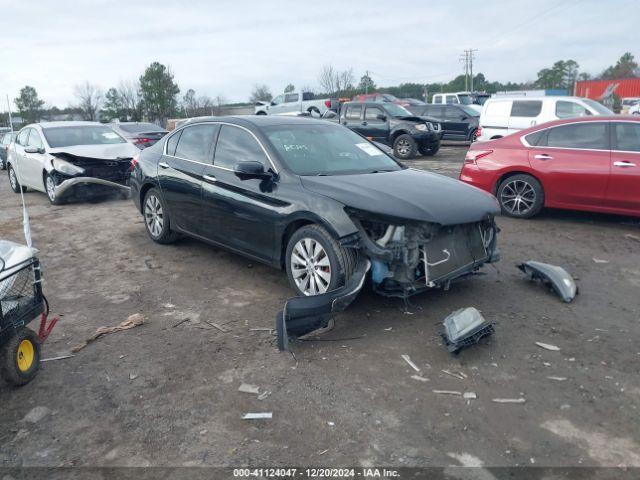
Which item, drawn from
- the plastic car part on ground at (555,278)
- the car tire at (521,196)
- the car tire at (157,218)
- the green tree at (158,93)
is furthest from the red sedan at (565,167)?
the green tree at (158,93)

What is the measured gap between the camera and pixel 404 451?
9.56ft

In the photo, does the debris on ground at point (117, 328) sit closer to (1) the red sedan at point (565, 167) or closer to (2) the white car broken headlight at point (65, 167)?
(1) the red sedan at point (565, 167)

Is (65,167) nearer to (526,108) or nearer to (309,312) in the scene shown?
(309,312)

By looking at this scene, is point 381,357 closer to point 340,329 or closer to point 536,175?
point 340,329

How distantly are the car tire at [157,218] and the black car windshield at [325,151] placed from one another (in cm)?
201

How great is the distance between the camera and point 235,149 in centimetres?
568

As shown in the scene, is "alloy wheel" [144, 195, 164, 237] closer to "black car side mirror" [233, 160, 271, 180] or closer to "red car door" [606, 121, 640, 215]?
"black car side mirror" [233, 160, 271, 180]

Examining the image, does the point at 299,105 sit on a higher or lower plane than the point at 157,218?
higher

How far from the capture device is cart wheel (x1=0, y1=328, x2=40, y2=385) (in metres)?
3.51

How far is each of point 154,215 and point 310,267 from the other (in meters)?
3.15

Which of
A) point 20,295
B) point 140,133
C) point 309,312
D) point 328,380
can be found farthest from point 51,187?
point 328,380

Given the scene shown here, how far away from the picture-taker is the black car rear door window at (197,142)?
6059 mm

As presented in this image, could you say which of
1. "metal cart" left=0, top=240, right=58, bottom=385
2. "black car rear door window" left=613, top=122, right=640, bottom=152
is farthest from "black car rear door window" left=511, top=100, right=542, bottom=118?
"metal cart" left=0, top=240, right=58, bottom=385

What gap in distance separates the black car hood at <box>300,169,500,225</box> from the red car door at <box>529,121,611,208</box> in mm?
3103
